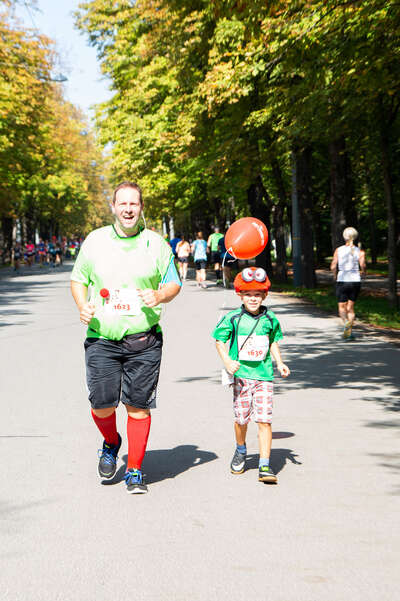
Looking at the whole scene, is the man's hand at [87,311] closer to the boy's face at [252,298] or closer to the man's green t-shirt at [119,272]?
the man's green t-shirt at [119,272]

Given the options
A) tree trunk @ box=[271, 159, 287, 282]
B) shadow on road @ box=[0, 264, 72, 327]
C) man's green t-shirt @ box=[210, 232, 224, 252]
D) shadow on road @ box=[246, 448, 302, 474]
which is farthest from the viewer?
man's green t-shirt @ box=[210, 232, 224, 252]

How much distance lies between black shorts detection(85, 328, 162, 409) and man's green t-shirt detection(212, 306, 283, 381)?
0.50 metres

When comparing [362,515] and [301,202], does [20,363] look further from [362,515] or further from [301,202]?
[301,202]

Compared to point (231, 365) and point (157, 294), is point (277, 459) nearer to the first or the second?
point (231, 365)

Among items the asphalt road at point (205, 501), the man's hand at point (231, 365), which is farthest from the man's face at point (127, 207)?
the asphalt road at point (205, 501)

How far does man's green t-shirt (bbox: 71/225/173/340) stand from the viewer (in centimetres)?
512

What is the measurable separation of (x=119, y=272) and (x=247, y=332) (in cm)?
96

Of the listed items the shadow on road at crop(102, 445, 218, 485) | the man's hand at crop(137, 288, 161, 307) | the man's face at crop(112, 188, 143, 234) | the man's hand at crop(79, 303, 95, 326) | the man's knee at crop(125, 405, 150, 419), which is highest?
the man's face at crop(112, 188, 143, 234)

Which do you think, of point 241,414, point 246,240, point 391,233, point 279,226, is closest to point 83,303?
point 241,414

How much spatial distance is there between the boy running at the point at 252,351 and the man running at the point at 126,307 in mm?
489

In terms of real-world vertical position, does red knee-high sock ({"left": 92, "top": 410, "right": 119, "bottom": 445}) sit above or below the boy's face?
below

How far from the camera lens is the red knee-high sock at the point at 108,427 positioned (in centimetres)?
539

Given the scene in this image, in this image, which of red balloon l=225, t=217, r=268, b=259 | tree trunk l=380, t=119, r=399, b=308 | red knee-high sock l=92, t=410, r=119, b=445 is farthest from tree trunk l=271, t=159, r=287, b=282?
red knee-high sock l=92, t=410, r=119, b=445

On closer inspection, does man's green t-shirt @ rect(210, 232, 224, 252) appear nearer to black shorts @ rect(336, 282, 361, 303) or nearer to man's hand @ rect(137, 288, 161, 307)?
black shorts @ rect(336, 282, 361, 303)
